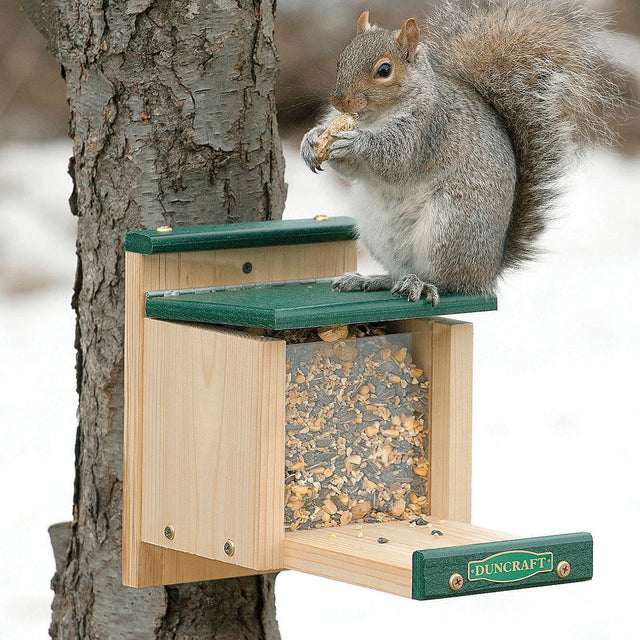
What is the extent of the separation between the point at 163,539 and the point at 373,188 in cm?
57

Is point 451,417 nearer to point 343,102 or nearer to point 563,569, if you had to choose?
point 563,569

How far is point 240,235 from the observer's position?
1.97m

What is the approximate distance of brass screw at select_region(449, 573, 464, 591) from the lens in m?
1.65

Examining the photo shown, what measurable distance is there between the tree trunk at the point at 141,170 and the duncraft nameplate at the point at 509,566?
0.58 meters

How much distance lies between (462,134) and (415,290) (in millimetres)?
243

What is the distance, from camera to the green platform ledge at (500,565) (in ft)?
5.38

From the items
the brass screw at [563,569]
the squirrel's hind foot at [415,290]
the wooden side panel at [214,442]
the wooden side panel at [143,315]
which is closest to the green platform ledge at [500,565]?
the brass screw at [563,569]

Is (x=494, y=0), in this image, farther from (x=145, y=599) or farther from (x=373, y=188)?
(x=145, y=599)

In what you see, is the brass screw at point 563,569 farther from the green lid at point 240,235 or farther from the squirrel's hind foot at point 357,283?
the green lid at point 240,235

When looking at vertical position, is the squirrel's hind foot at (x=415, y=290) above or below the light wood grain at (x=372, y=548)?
above

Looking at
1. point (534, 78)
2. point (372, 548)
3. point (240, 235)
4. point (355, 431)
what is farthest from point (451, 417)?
point (534, 78)

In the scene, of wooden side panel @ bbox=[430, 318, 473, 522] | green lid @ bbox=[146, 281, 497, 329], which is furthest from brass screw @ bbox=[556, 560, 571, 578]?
green lid @ bbox=[146, 281, 497, 329]

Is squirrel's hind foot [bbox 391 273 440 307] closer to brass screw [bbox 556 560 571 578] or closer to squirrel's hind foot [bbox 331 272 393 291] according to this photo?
squirrel's hind foot [bbox 331 272 393 291]

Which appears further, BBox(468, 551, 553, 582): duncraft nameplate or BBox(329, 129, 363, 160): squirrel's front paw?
BBox(329, 129, 363, 160): squirrel's front paw
